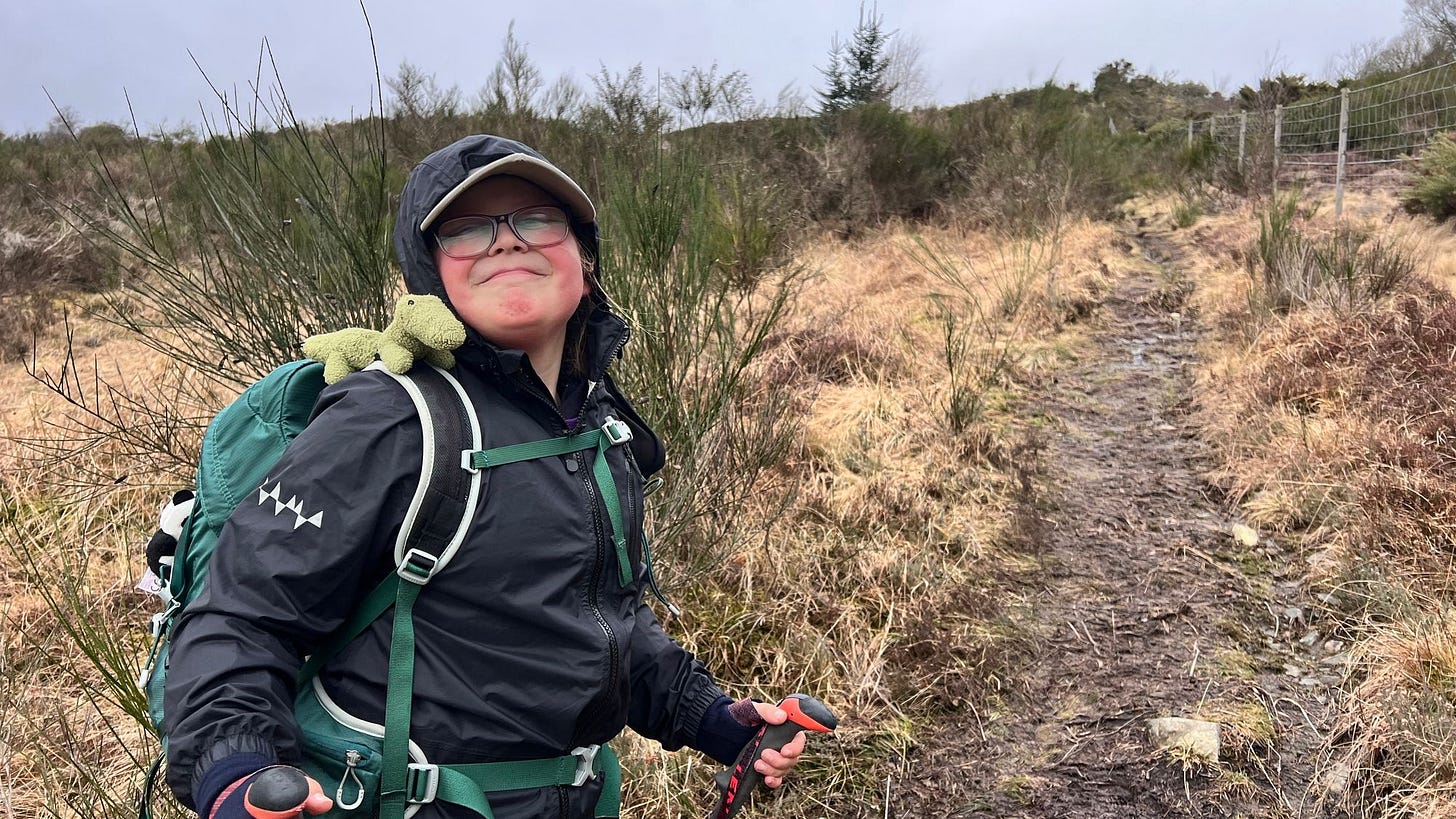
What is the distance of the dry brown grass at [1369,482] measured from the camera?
7.89ft

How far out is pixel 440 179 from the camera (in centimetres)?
128

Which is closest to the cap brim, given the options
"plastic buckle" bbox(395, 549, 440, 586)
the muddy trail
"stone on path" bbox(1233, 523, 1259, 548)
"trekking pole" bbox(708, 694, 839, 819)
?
"plastic buckle" bbox(395, 549, 440, 586)

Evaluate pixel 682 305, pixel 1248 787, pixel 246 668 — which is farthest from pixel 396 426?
pixel 1248 787

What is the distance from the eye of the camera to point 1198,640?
3.23 m

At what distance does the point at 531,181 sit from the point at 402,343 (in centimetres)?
35

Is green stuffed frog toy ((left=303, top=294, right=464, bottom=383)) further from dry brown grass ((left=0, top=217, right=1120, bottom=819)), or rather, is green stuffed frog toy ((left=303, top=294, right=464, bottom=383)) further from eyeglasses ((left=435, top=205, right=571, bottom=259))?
dry brown grass ((left=0, top=217, right=1120, bottom=819))

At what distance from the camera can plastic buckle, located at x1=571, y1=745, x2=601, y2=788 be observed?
1.30 meters

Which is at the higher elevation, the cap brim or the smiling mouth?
the cap brim

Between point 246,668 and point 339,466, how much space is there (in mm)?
247

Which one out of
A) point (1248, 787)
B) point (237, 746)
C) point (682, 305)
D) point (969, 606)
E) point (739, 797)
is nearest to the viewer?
point (237, 746)

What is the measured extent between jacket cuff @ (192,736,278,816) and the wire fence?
41.1 ft

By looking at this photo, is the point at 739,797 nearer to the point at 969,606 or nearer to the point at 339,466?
the point at 339,466

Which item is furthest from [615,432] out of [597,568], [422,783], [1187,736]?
[1187,736]

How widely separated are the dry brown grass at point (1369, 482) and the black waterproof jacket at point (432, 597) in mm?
2174
